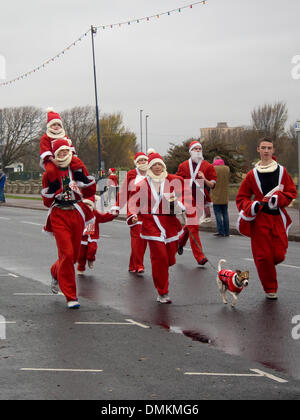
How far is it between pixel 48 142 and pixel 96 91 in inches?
1384

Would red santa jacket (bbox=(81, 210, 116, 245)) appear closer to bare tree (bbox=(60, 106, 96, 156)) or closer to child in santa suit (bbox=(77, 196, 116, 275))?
child in santa suit (bbox=(77, 196, 116, 275))

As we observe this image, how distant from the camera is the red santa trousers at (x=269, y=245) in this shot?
9.12 m

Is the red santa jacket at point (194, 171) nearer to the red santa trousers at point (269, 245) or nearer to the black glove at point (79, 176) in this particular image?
the red santa trousers at point (269, 245)

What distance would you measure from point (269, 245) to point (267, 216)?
35 cm

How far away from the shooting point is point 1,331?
7391 mm

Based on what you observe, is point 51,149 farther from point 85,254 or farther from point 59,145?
point 85,254

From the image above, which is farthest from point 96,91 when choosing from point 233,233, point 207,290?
point 207,290

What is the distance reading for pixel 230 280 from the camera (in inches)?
338

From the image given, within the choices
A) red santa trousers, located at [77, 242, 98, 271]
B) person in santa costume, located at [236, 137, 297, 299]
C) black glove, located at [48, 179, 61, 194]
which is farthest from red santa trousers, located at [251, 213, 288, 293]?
red santa trousers, located at [77, 242, 98, 271]

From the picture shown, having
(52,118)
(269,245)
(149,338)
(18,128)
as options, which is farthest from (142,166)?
(18,128)

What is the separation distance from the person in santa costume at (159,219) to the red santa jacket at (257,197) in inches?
30.0

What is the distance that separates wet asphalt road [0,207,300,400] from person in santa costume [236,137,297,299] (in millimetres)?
392

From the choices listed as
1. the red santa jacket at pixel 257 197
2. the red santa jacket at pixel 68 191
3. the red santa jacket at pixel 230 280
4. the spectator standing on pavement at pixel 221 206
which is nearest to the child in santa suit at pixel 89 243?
the red santa jacket at pixel 68 191

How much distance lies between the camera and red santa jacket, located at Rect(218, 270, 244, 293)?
854cm
